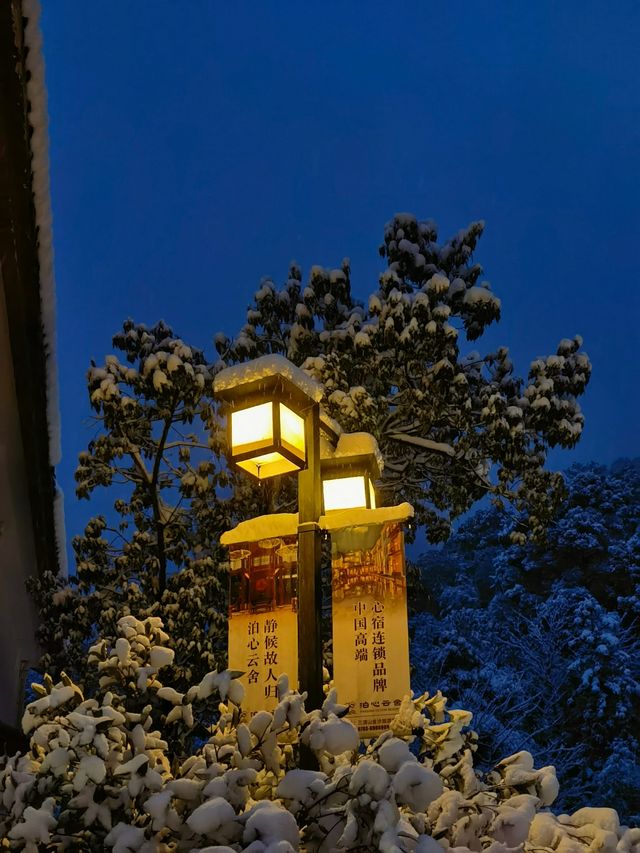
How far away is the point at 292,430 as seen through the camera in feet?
17.1

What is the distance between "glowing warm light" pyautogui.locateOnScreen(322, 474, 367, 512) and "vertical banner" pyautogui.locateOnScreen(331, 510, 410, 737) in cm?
102

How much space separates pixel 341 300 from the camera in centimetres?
1234

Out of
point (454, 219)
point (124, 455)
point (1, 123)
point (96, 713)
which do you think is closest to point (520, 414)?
point (124, 455)

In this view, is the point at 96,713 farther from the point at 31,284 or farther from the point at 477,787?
the point at 31,284

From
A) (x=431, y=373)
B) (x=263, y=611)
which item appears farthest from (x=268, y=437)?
(x=431, y=373)

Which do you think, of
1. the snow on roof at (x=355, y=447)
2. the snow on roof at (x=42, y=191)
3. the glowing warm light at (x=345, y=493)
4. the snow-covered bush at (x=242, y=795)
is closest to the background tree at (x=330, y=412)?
the snow on roof at (x=42, y=191)

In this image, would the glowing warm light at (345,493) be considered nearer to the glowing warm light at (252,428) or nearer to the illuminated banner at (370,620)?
the illuminated banner at (370,620)

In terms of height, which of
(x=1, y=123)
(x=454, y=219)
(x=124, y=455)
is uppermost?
(x=454, y=219)

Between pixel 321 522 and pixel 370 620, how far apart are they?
676mm

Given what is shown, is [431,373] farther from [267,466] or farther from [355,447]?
[267,466]

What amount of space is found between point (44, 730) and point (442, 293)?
827cm

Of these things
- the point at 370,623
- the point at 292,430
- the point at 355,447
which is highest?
the point at 355,447

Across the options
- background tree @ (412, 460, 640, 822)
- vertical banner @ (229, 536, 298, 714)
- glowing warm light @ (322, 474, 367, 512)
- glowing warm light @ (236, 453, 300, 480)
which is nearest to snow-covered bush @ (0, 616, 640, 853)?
vertical banner @ (229, 536, 298, 714)

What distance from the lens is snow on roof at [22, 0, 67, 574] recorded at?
751 centimetres
